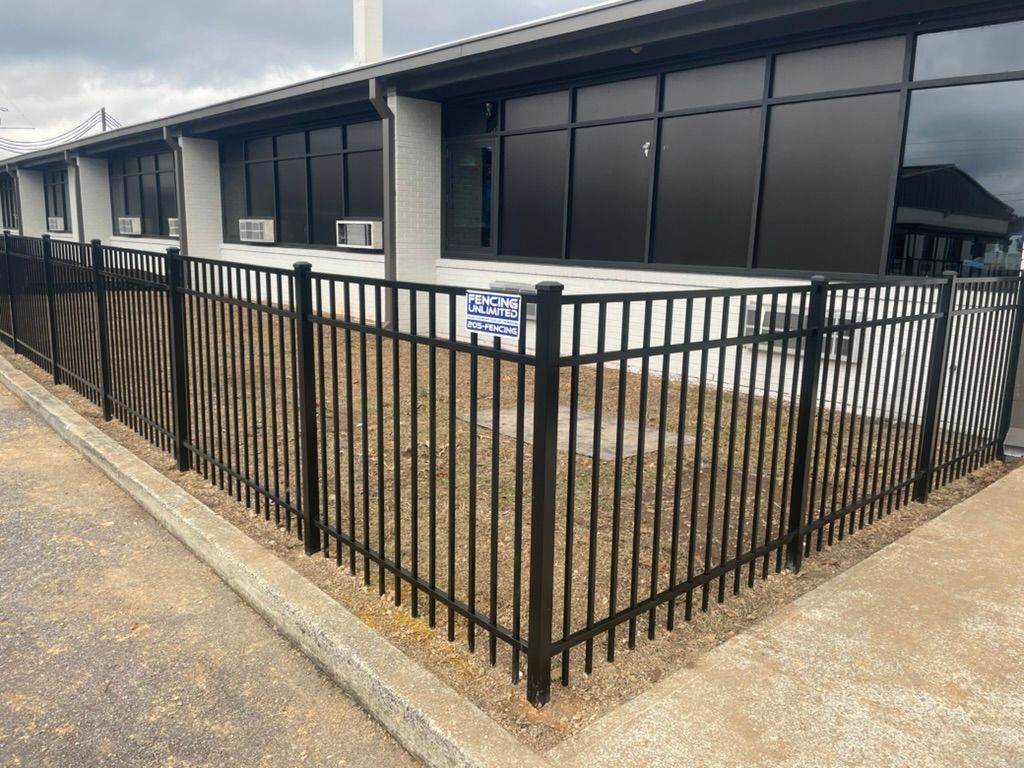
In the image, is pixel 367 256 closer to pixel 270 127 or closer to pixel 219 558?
pixel 270 127

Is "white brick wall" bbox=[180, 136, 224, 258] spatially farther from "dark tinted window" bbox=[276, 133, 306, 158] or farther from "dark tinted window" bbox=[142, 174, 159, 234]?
"dark tinted window" bbox=[142, 174, 159, 234]

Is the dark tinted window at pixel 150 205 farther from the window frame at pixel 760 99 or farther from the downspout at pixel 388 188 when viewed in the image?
the window frame at pixel 760 99

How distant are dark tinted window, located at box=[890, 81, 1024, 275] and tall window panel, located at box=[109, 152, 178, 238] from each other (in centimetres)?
1701

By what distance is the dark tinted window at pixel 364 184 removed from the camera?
12.6m

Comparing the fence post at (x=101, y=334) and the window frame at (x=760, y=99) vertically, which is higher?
the window frame at (x=760, y=99)

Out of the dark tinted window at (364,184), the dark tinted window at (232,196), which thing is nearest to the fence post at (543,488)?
the dark tinted window at (364,184)

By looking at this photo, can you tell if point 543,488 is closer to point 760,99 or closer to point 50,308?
point 760,99

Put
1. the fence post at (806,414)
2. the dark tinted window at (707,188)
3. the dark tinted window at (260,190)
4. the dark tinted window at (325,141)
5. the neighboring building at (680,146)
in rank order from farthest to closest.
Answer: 1. the dark tinted window at (260,190)
2. the dark tinted window at (325,141)
3. the dark tinted window at (707,188)
4. the neighboring building at (680,146)
5. the fence post at (806,414)

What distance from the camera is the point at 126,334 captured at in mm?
5879

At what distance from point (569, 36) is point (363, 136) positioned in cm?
582

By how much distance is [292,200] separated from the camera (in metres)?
14.8

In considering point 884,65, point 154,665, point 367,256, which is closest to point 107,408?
point 154,665

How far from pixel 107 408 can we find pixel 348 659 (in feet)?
15.4

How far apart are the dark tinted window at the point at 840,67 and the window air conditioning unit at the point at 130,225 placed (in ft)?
62.2
